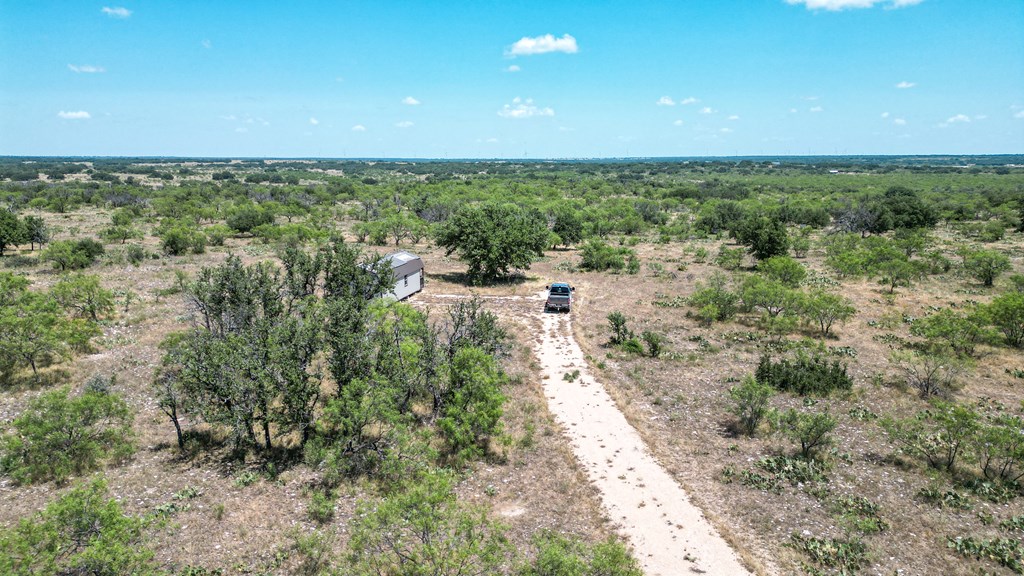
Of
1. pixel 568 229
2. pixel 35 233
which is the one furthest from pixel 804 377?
pixel 35 233

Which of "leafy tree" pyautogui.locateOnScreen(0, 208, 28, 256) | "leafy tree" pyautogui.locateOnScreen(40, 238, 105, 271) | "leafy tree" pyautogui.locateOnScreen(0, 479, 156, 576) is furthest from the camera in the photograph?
"leafy tree" pyautogui.locateOnScreen(0, 208, 28, 256)

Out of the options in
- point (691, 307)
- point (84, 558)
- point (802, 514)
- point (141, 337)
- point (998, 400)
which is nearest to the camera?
point (84, 558)

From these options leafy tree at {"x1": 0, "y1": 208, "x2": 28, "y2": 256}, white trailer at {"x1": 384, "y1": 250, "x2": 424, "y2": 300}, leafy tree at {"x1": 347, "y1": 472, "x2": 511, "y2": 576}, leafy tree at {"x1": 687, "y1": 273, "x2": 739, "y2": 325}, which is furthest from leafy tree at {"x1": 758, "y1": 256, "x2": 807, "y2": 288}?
leafy tree at {"x1": 0, "y1": 208, "x2": 28, "y2": 256}

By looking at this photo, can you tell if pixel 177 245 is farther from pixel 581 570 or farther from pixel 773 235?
pixel 773 235

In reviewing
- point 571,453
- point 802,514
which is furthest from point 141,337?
point 802,514

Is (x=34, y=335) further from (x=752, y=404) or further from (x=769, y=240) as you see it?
(x=769, y=240)

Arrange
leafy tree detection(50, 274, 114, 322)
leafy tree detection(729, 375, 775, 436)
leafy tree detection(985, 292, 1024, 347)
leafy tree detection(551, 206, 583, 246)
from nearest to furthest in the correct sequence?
1. leafy tree detection(729, 375, 775, 436)
2. leafy tree detection(985, 292, 1024, 347)
3. leafy tree detection(50, 274, 114, 322)
4. leafy tree detection(551, 206, 583, 246)

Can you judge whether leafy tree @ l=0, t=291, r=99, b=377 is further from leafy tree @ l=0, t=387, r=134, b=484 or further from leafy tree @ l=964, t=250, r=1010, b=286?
leafy tree @ l=964, t=250, r=1010, b=286
